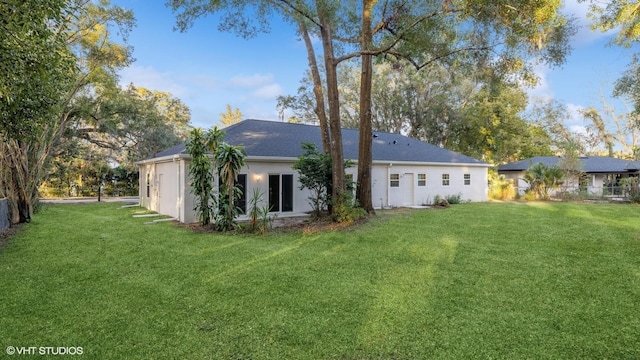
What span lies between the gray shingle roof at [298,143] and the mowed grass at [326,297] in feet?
17.9

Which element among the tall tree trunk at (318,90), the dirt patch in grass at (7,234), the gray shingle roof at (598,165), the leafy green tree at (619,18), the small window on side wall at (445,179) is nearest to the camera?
the dirt patch in grass at (7,234)

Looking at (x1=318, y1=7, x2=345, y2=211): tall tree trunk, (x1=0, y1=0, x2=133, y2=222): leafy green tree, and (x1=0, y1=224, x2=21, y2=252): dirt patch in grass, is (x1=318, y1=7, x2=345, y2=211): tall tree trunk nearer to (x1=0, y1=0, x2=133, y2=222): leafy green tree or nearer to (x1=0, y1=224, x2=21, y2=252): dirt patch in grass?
(x1=0, y1=0, x2=133, y2=222): leafy green tree

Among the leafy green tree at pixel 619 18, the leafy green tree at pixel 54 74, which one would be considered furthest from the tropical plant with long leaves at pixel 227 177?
the leafy green tree at pixel 619 18

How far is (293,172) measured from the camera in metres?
13.0

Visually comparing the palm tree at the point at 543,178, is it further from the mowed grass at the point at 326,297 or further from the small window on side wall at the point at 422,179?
the mowed grass at the point at 326,297

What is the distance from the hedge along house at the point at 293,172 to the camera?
12.0 m

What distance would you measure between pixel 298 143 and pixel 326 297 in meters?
10.9

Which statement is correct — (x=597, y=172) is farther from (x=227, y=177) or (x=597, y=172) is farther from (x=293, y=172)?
(x=227, y=177)

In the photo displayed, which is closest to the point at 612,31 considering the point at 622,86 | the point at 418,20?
the point at 622,86

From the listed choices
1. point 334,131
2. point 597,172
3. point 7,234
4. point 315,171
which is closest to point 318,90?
point 334,131

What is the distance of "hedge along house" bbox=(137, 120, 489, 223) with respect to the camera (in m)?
12.0

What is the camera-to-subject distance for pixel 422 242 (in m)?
7.79

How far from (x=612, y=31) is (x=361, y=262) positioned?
10.9 m

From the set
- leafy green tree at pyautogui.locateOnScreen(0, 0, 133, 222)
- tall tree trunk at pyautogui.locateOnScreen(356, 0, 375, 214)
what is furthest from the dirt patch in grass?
tall tree trunk at pyautogui.locateOnScreen(356, 0, 375, 214)
